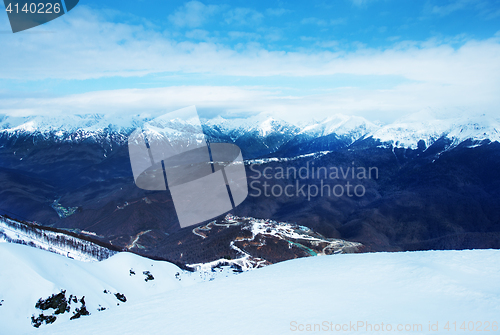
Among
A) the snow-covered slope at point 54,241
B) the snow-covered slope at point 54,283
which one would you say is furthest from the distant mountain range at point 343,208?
the snow-covered slope at point 54,283

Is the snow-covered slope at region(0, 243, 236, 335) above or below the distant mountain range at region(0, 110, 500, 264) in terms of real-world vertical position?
above

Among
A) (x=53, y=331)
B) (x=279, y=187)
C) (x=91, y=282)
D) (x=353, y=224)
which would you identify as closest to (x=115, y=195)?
(x=279, y=187)

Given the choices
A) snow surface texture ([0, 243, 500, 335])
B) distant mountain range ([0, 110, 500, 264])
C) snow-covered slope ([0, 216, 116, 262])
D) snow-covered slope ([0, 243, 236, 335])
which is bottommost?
distant mountain range ([0, 110, 500, 264])

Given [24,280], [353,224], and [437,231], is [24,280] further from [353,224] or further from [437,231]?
[437,231]

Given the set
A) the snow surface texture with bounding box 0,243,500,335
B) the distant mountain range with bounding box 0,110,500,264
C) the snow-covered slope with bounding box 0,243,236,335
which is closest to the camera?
the snow surface texture with bounding box 0,243,500,335

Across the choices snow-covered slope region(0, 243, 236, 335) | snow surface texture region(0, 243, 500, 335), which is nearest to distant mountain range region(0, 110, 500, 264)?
snow-covered slope region(0, 243, 236, 335)

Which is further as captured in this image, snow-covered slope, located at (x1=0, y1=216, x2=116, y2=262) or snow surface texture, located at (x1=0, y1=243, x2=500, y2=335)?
snow-covered slope, located at (x1=0, y1=216, x2=116, y2=262)

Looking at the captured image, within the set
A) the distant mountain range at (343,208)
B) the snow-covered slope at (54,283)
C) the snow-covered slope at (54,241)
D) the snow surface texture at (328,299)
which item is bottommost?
the distant mountain range at (343,208)

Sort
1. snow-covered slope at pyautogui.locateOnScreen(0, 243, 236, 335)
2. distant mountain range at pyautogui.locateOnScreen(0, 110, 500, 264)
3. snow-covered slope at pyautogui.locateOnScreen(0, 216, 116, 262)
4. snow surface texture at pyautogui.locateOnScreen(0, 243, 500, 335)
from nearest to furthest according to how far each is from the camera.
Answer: snow surface texture at pyautogui.locateOnScreen(0, 243, 500, 335)
snow-covered slope at pyautogui.locateOnScreen(0, 243, 236, 335)
snow-covered slope at pyautogui.locateOnScreen(0, 216, 116, 262)
distant mountain range at pyautogui.locateOnScreen(0, 110, 500, 264)

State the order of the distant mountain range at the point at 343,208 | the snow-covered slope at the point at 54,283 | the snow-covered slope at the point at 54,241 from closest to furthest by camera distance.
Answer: the snow-covered slope at the point at 54,283 → the snow-covered slope at the point at 54,241 → the distant mountain range at the point at 343,208

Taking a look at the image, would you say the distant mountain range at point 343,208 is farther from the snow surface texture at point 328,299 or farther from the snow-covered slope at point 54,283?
the snow surface texture at point 328,299

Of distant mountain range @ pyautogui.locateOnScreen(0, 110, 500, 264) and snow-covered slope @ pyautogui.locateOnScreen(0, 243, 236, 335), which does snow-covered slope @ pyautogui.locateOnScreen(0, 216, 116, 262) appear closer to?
distant mountain range @ pyautogui.locateOnScreen(0, 110, 500, 264)
